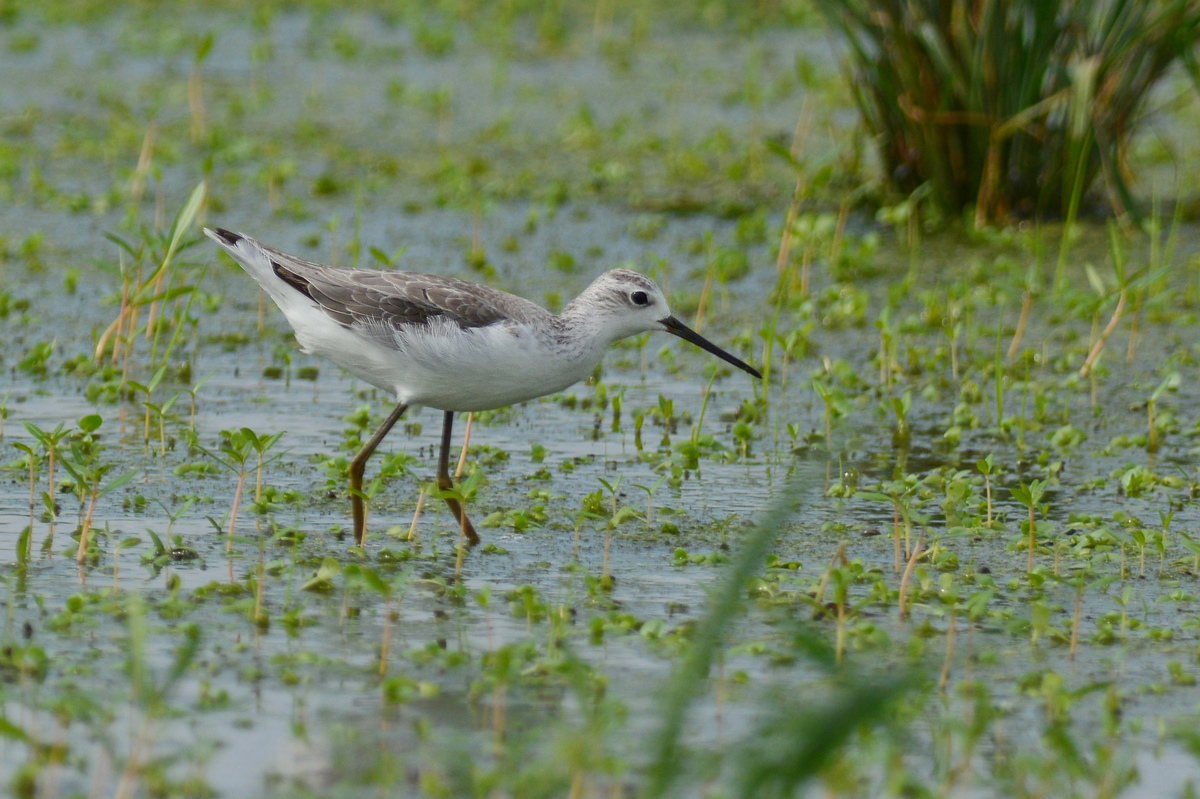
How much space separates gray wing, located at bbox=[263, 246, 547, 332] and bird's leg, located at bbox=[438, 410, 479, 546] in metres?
0.44

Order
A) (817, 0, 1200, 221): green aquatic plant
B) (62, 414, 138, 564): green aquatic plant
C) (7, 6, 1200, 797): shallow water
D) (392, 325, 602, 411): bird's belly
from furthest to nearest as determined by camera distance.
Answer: (817, 0, 1200, 221): green aquatic plant → (392, 325, 602, 411): bird's belly → (62, 414, 138, 564): green aquatic plant → (7, 6, 1200, 797): shallow water

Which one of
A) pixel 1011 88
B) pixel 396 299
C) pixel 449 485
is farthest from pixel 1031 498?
pixel 1011 88

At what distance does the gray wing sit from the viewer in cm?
598

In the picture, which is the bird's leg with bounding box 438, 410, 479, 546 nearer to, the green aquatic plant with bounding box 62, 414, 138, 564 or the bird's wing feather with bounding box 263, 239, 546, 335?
the bird's wing feather with bounding box 263, 239, 546, 335

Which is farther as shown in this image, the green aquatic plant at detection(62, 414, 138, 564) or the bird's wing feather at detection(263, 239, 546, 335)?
the bird's wing feather at detection(263, 239, 546, 335)

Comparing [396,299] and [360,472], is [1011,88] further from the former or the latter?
[360,472]

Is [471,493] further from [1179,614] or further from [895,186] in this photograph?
[895,186]

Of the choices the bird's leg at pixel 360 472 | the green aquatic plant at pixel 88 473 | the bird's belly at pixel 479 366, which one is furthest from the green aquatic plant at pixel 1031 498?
the green aquatic plant at pixel 88 473

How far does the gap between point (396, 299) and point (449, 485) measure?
2.35 ft

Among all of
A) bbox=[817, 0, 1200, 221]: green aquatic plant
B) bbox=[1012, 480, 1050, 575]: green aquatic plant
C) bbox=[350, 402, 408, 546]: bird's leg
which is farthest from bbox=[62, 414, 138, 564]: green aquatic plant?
bbox=[817, 0, 1200, 221]: green aquatic plant

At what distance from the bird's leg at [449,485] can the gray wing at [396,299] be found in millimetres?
438

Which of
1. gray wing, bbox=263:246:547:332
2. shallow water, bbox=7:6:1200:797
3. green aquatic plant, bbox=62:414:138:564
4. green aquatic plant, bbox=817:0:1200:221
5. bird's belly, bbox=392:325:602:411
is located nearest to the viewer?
shallow water, bbox=7:6:1200:797

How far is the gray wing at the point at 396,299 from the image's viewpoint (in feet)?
19.6

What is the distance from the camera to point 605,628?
5.14 m
